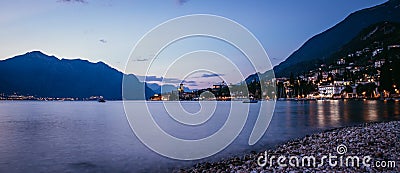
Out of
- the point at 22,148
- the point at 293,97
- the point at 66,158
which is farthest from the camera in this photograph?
the point at 293,97

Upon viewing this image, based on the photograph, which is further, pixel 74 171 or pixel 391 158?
pixel 74 171

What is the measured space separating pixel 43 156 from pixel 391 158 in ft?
44.7

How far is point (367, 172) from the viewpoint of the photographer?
6637mm

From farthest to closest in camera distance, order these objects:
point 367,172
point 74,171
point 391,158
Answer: point 74,171, point 391,158, point 367,172

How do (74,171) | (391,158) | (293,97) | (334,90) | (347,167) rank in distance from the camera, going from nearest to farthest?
(347,167), (391,158), (74,171), (334,90), (293,97)

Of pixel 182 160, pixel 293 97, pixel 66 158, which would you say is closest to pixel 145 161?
pixel 182 160

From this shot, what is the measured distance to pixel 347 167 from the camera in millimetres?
7227

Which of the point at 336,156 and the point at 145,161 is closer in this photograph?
the point at 336,156

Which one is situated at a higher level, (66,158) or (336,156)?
(336,156)

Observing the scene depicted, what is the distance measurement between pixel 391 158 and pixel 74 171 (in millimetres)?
10060

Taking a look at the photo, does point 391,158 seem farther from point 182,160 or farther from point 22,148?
point 22,148

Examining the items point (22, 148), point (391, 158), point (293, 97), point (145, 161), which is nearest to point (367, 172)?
point (391, 158)

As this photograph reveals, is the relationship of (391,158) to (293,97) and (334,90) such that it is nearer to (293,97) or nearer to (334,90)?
(334,90)

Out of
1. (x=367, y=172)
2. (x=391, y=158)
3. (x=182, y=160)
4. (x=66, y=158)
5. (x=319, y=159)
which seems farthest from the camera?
(x=66, y=158)
